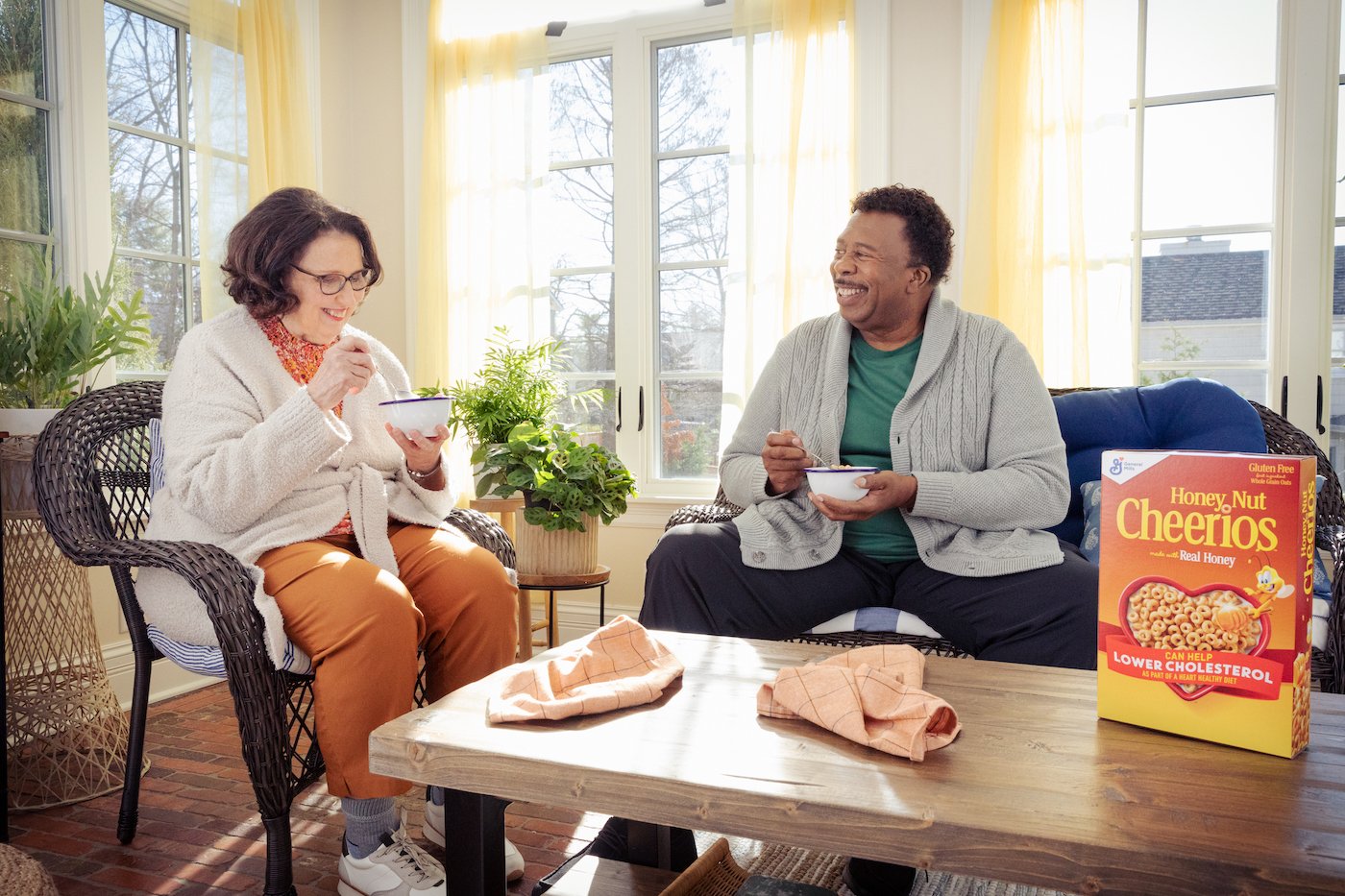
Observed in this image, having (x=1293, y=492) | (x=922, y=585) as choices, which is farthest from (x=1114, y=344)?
(x=1293, y=492)

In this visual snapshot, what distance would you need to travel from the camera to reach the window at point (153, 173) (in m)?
3.07

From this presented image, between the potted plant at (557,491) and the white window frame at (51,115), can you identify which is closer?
the potted plant at (557,491)

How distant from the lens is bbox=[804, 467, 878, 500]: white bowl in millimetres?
1612

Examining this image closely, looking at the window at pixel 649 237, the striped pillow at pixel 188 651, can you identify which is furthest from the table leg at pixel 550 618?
the striped pillow at pixel 188 651

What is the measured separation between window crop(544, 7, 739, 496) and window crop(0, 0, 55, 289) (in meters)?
1.72

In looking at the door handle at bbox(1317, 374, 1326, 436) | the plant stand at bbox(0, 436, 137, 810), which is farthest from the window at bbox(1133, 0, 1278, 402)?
the plant stand at bbox(0, 436, 137, 810)

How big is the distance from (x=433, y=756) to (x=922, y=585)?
1.18 metres

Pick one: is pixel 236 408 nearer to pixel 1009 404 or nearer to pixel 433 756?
pixel 433 756

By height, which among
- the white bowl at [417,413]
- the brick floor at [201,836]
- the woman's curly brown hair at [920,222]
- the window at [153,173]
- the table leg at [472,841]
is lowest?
the brick floor at [201,836]

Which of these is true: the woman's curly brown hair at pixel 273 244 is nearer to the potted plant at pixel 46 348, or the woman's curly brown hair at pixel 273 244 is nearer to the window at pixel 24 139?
the potted plant at pixel 46 348

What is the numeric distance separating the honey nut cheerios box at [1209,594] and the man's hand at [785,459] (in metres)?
0.88

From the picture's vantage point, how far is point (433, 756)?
3.39 feet

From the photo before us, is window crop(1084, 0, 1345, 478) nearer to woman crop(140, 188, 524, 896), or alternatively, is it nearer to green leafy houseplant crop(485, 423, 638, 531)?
green leafy houseplant crop(485, 423, 638, 531)

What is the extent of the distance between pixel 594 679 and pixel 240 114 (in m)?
2.99
